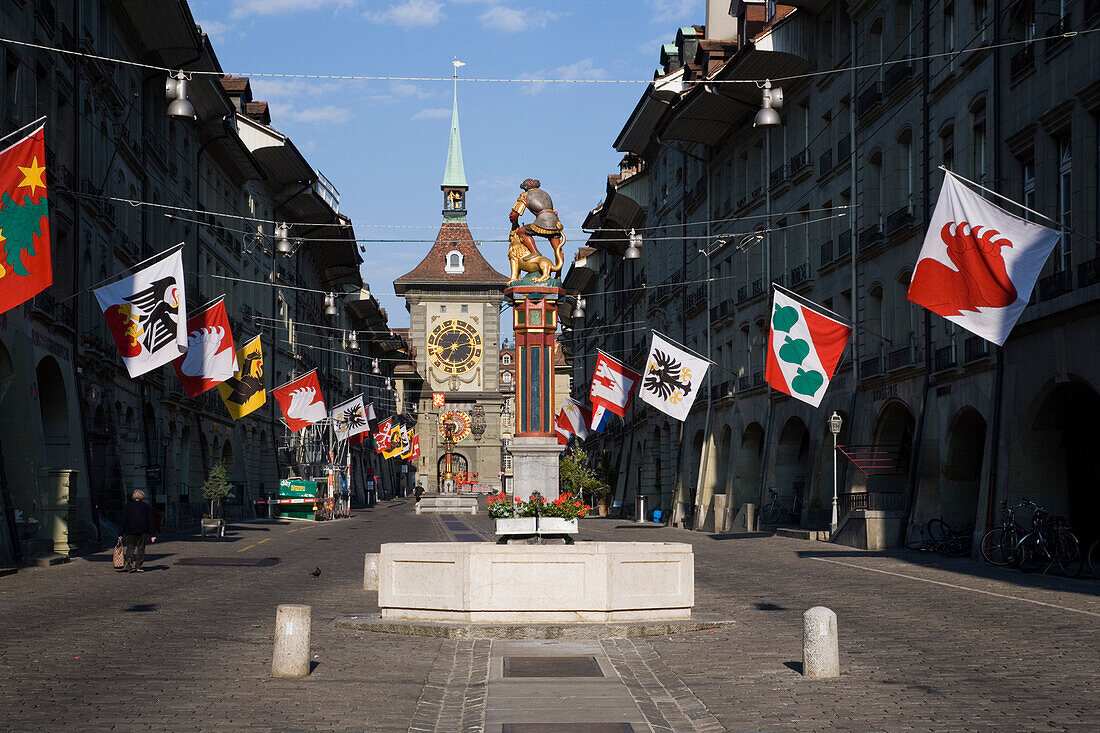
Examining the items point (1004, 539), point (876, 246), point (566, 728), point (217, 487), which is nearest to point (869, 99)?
point (876, 246)

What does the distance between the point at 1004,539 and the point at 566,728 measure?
18282mm

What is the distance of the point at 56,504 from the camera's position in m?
29.3

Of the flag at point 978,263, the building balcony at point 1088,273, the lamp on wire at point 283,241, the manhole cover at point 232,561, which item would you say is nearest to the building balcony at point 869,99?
the building balcony at point 1088,273

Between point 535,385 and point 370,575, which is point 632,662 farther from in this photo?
point 370,575

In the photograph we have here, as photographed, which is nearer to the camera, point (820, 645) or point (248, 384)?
point (820, 645)

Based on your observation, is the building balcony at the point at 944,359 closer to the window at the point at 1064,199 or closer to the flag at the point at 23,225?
the window at the point at 1064,199

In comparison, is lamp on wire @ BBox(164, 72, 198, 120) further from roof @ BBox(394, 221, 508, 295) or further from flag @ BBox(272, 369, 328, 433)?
roof @ BBox(394, 221, 508, 295)

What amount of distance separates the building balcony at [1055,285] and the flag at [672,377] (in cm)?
1352

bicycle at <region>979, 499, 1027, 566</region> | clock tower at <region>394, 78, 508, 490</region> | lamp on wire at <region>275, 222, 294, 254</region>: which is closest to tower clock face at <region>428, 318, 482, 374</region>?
clock tower at <region>394, 78, 508, 490</region>

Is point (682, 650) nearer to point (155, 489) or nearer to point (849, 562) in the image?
point (849, 562)

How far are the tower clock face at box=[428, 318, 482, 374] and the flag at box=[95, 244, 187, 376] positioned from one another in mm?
119432

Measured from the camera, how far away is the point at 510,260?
67.4 feet

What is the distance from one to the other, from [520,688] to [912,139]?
26483 mm

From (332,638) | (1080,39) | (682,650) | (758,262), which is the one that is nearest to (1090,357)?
(1080,39)
